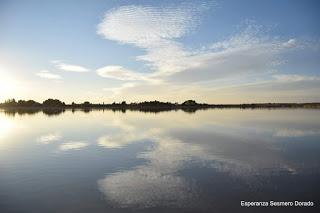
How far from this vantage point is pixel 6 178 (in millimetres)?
21406

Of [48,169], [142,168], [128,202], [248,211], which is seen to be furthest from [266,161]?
[48,169]

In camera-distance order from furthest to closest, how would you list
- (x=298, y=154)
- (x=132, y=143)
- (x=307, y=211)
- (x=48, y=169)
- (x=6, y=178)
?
(x=132, y=143) < (x=298, y=154) < (x=48, y=169) < (x=6, y=178) < (x=307, y=211)

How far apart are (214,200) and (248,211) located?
2030mm

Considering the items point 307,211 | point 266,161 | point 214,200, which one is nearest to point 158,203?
point 214,200

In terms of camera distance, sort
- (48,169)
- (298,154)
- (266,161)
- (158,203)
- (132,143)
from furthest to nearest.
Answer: (132,143) → (298,154) → (266,161) → (48,169) → (158,203)

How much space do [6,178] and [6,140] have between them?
77.1 ft

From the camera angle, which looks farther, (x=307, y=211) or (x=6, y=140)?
(x=6, y=140)

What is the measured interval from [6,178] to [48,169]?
3.29 metres

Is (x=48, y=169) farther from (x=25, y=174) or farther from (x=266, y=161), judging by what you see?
(x=266, y=161)

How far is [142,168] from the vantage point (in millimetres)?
24266

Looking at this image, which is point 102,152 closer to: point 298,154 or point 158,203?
point 158,203

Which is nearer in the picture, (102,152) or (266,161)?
(266,161)

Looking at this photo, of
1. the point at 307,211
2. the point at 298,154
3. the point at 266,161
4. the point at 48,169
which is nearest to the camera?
the point at 307,211

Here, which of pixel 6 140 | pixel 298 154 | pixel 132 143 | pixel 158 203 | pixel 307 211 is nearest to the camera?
pixel 307 211
